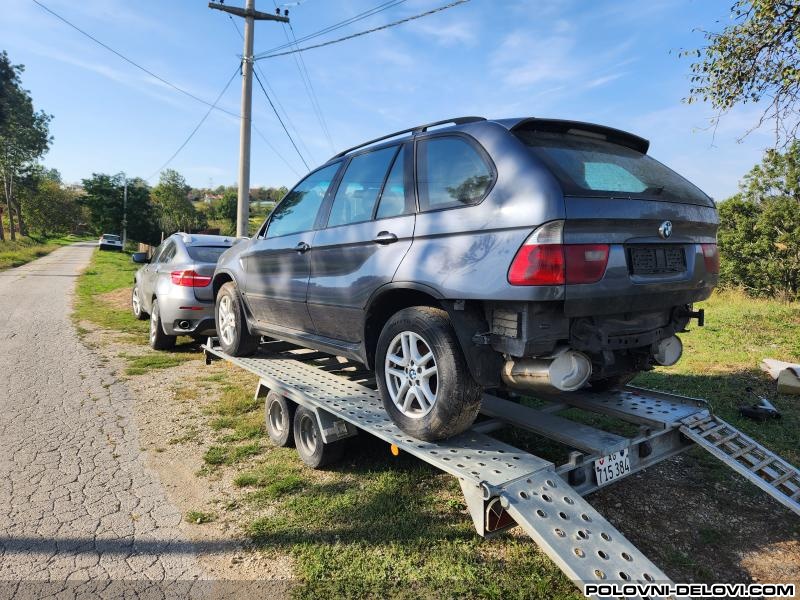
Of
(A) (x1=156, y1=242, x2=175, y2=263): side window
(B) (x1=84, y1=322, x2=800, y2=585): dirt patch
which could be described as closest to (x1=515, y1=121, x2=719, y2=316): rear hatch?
(B) (x1=84, y1=322, x2=800, y2=585): dirt patch

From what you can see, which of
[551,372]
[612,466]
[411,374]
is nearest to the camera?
[551,372]

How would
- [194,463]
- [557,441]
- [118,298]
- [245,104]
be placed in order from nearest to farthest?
1. [557,441]
2. [194,463]
3. [245,104]
4. [118,298]

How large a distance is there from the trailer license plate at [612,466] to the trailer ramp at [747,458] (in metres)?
0.52

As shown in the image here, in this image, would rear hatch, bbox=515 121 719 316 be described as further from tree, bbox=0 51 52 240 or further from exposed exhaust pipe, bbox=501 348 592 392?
tree, bbox=0 51 52 240

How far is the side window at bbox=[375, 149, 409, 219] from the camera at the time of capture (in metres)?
3.23

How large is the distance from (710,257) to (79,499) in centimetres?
432

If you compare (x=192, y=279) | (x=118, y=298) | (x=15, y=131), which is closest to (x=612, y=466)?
(x=192, y=279)

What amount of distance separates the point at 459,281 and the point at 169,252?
6.63m

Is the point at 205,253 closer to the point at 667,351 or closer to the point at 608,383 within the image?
the point at 608,383

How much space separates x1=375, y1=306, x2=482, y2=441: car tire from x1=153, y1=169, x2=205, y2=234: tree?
65.5m

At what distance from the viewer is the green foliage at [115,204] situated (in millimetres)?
51625

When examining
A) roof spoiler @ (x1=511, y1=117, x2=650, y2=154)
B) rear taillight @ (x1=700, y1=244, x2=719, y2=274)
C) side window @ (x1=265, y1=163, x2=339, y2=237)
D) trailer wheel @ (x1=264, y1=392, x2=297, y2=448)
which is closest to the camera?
roof spoiler @ (x1=511, y1=117, x2=650, y2=154)

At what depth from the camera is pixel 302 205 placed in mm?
4418

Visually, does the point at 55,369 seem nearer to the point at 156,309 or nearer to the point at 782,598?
the point at 156,309
